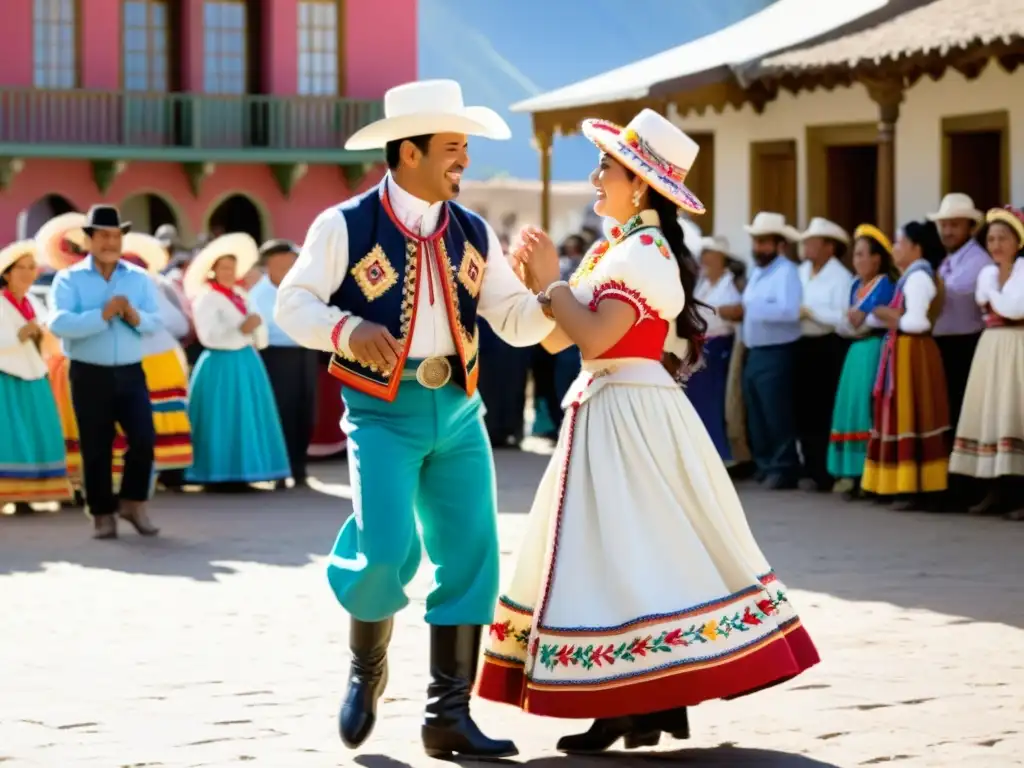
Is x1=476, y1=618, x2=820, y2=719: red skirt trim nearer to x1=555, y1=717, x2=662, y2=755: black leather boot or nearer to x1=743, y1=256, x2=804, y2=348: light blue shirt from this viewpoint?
x1=555, y1=717, x2=662, y2=755: black leather boot

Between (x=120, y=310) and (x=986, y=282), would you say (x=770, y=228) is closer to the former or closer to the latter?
(x=986, y=282)

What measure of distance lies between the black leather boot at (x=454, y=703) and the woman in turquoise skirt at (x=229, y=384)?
7940mm

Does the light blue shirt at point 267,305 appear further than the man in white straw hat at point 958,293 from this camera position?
Yes

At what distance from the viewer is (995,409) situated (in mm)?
12312

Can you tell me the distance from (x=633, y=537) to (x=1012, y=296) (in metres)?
6.27

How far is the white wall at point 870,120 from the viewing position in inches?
598

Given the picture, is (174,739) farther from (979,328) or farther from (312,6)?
(312,6)

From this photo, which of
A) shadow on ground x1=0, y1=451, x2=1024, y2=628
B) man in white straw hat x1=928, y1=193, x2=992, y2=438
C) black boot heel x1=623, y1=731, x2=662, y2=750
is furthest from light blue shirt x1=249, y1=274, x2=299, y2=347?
black boot heel x1=623, y1=731, x2=662, y2=750

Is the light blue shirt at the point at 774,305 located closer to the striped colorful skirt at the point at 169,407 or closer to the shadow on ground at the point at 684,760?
the striped colorful skirt at the point at 169,407

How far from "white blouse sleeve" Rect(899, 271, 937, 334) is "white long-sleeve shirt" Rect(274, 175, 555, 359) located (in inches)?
255

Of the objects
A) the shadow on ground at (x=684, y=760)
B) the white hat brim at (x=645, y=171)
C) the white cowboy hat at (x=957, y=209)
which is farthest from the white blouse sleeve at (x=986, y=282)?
the shadow on ground at (x=684, y=760)

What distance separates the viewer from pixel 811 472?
14289 mm

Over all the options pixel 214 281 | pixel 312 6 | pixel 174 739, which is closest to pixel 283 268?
pixel 214 281

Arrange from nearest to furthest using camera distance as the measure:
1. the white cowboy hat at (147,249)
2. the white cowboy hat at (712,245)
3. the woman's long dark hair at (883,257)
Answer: the woman's long dark hair at (883,257)
the white cowboy hat at (147,249)
the white cowboy hat at (712,245)
